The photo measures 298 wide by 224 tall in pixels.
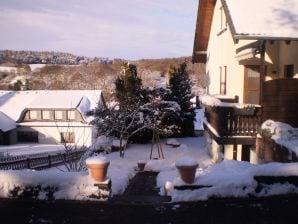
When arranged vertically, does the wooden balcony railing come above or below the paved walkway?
above

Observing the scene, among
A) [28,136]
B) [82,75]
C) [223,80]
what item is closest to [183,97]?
[223,80]

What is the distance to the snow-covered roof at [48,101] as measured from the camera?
4088 cm

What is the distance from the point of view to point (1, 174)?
7.55m

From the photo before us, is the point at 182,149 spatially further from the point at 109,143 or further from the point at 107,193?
the point at 107,193

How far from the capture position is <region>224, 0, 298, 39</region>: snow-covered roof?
40.5ft

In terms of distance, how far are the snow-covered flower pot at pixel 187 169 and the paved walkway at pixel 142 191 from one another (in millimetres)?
548

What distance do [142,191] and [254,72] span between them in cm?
724

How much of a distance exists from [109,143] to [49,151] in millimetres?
14174

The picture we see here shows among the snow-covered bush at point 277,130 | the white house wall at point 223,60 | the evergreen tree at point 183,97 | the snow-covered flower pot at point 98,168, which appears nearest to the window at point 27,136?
the evergreen tree at point 183,97

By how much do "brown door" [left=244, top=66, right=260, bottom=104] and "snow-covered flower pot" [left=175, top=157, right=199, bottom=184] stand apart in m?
8.44

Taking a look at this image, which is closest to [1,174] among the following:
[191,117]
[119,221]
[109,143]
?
[119,221]

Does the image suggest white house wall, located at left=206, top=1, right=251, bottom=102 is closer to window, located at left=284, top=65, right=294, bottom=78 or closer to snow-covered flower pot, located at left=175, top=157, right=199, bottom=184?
window, located at left=284, top=65, right=294, bottom=78

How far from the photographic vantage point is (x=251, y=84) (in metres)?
15.2

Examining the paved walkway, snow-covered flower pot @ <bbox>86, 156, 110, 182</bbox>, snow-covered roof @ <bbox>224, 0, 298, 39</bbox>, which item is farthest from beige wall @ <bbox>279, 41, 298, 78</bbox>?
snow-covered flower pot @ <bbox>86, 156, 110, 182</bbox>
